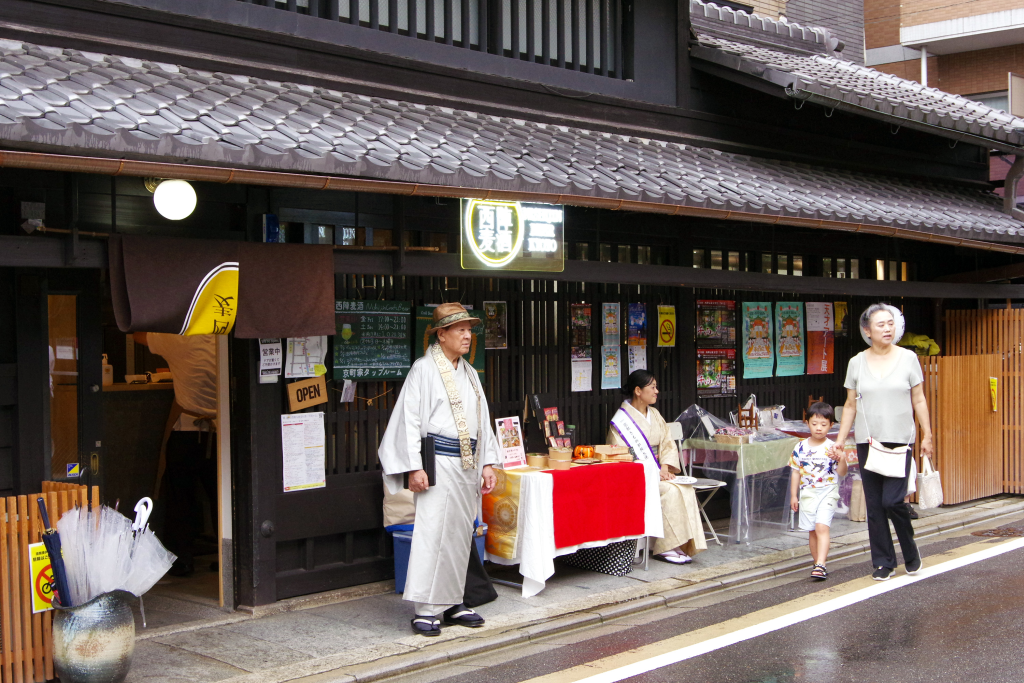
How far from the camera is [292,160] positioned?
6.18 meters

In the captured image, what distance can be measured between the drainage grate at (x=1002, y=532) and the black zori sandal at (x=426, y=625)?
6805 millimetres

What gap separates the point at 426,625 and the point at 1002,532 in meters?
7.26

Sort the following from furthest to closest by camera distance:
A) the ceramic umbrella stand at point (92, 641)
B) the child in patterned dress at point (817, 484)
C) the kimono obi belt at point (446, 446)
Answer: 1. the child in patterned dress at point (817, 484)
2. the kimono obi belt at point (446, 446)
3. the ceramic umbrella stand at point (92, 641)

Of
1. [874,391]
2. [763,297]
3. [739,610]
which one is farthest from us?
[763,297]

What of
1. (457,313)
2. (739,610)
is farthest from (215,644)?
(739,610)

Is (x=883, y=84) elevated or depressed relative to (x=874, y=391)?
elevated

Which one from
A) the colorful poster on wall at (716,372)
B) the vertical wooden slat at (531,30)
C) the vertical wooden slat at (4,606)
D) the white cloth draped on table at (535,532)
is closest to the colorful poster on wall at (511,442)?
the white cloth draped on table at (535,532)

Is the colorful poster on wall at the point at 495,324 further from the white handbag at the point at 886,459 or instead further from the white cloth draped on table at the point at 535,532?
the white handbag at the point at 886,459

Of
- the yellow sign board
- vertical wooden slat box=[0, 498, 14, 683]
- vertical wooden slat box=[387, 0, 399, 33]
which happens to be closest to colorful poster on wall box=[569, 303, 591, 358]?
vertical wooden slat box=[387, 0, 399, 33]

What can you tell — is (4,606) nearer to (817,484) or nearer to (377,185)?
(377,185)

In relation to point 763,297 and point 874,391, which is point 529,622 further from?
point 763,297

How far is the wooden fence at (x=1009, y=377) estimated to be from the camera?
12953mm

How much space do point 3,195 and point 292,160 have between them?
6.63ft

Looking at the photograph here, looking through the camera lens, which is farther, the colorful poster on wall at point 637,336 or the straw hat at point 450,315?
the colorful poster on wall at point 637,336
